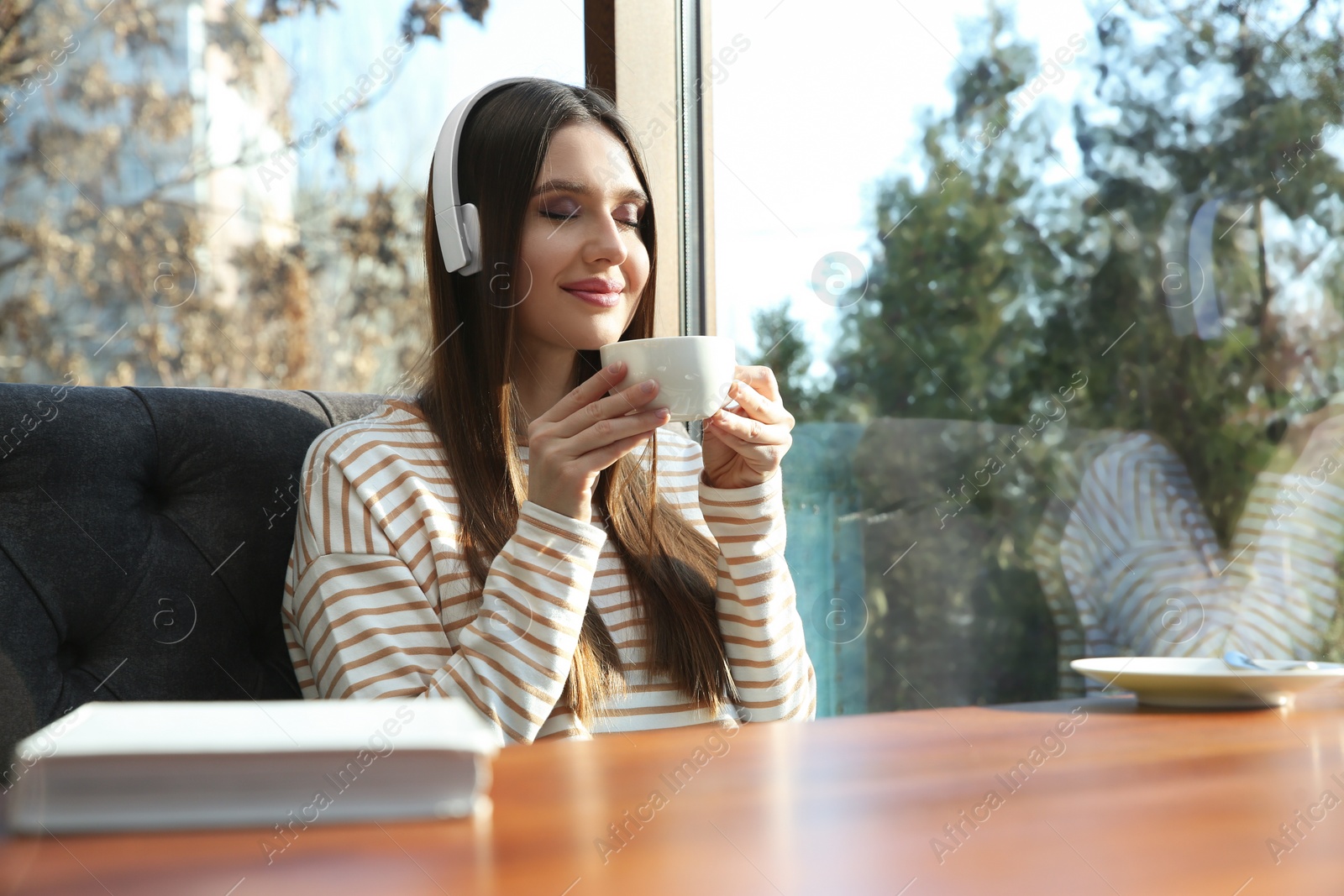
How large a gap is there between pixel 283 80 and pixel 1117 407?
7.88ft

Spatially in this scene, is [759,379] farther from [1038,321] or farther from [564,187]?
[1038,321]

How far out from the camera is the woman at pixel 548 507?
1.09 metres

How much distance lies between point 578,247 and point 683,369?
380 mm

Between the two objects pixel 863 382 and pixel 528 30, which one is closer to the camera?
pixel 863 382

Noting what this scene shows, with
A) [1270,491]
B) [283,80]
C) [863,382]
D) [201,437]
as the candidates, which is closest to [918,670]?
[863,382]

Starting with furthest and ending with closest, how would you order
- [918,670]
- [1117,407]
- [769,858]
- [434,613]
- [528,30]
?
1. [528,30]
2. [918,670]
3. [1117,407]
4. [434,613]
5. [769,858]

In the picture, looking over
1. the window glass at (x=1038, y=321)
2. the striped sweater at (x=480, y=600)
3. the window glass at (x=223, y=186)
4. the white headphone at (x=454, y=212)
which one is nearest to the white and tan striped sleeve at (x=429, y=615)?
the striped sweater at (x=480, y=600)

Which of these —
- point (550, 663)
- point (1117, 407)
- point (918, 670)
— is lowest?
point (918, 670)

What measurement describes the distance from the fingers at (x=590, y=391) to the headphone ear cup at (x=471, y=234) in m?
0.28

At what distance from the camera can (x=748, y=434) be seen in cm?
118

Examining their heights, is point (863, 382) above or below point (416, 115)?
below

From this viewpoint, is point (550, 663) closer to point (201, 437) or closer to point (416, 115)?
point (201, 437)

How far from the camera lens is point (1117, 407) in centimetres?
152

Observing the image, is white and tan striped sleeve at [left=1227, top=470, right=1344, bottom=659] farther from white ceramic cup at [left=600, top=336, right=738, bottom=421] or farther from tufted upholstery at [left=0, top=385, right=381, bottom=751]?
tufted upholstery at [left=0, top=385, right=381, bottom=751]
